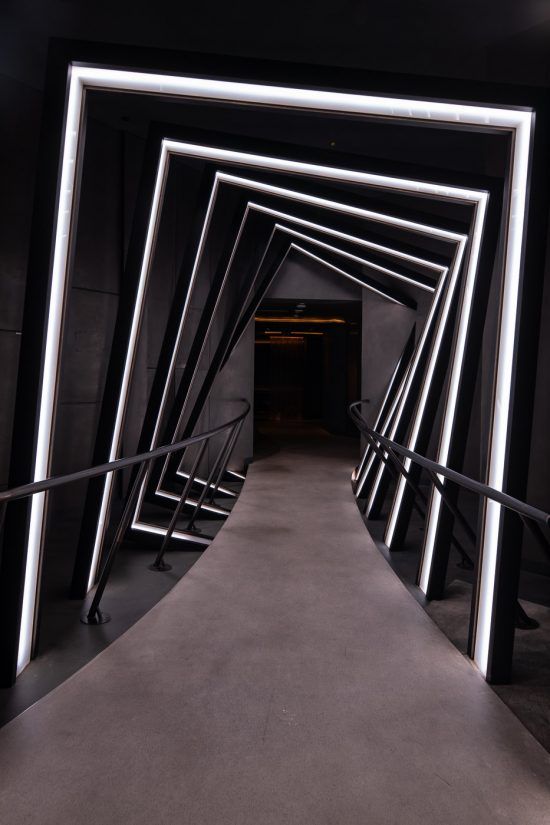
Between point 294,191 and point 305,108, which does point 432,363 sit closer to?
point 294,191

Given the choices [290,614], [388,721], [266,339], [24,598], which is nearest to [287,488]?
[290,614]

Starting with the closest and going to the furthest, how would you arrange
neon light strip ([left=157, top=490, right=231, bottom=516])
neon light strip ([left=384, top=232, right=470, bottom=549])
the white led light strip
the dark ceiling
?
the white led light strip, neon light strip ([left=384, top=232, right=470, bottom=549]), the dark ceiling, neon light strip ([left=157, top=490, right=231, bottom=516])

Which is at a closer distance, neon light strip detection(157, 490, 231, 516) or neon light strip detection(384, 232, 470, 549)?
neon light strip detection(384, 232, 470, 549)

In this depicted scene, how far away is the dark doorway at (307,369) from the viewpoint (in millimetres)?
17094

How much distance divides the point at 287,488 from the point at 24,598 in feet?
15.4

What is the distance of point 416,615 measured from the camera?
3.20 metres

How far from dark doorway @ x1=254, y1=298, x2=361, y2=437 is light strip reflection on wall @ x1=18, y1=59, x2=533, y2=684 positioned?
13077mm

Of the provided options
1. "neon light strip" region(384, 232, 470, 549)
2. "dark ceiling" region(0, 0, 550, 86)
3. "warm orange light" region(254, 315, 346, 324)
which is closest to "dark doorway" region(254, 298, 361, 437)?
"warm orange light" region(254, 315, 346, 324)

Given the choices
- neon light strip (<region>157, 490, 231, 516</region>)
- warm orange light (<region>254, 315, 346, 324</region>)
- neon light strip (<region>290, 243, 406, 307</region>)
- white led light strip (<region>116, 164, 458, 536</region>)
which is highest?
warm orange light (<region>254, 315, 346, 324</region>)

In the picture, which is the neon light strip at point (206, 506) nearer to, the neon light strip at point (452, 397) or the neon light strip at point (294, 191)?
the neon light strip at point (294, 191)

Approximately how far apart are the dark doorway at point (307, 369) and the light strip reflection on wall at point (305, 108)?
1308 centimetres

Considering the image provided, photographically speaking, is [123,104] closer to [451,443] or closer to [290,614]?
[451,443]

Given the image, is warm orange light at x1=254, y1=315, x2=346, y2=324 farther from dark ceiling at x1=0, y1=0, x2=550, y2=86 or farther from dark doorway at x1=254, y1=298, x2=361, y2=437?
dark ceiling at x1=0, y1=0, x2=550, y2=86

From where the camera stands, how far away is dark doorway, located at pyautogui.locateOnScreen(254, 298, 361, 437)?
17094mm
